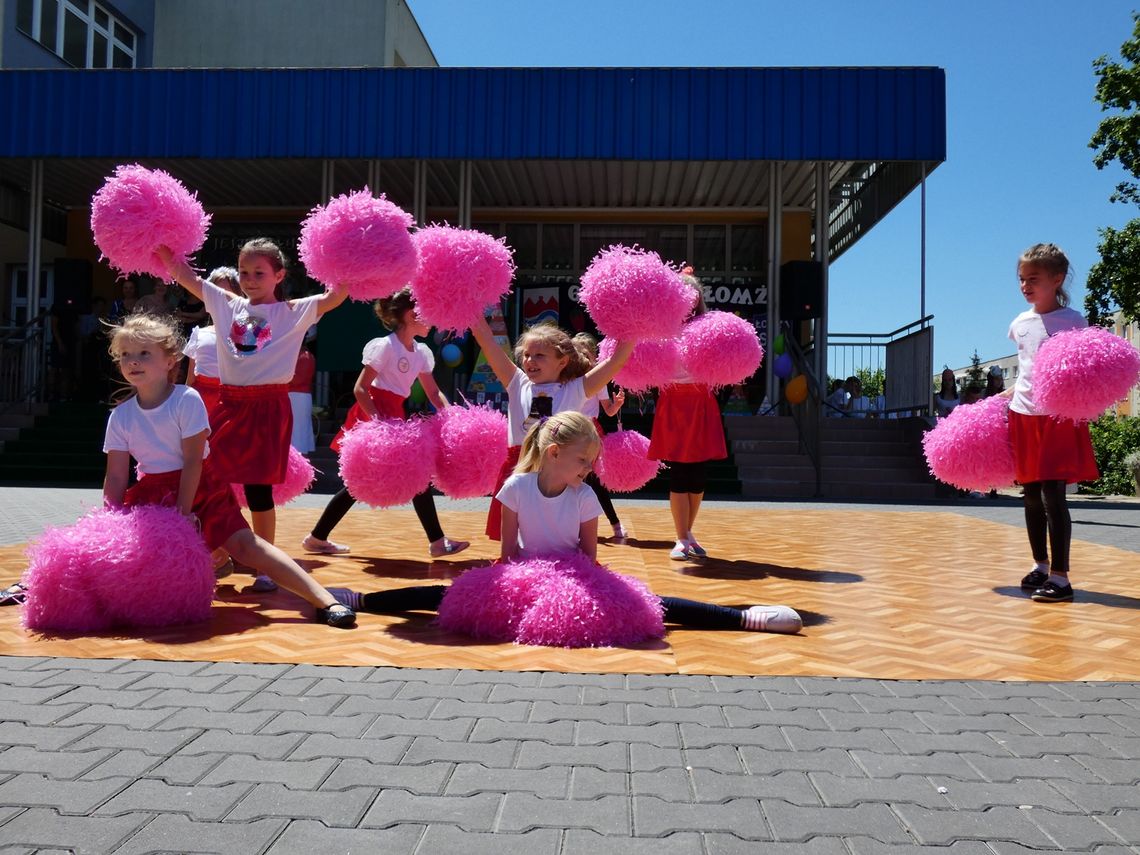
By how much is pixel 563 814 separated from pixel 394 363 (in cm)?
419

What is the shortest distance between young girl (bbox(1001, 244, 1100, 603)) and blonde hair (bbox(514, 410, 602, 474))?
2649 mm

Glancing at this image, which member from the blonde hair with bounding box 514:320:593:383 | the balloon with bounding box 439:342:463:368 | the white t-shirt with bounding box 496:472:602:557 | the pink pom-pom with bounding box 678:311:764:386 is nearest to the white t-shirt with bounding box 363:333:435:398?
the blonde hair with bounding box 514:320:593:383

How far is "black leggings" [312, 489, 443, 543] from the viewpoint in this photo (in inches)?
234

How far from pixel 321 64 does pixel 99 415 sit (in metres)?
12.1

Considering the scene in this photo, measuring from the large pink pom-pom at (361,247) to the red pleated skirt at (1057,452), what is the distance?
11.2 feet

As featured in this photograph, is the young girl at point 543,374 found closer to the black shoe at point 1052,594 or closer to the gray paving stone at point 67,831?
the black shoe at point 1052,594

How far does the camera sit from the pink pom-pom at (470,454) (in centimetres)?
518

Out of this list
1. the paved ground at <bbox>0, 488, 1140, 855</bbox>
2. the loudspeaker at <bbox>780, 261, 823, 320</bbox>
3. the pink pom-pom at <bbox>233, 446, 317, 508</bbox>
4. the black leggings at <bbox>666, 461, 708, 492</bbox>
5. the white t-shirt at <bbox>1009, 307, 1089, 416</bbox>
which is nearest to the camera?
the paved ground at <bbox>0, 488, 1140, 855</bbox>

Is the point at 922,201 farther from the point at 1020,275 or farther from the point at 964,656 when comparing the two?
the point at 964,656

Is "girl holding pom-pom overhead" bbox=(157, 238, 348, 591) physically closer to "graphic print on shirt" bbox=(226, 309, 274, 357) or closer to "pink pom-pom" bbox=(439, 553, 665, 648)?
"graphic print on shirt" bbox=(226, 309, 274, 357)

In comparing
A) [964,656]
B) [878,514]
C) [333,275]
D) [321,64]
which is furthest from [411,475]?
[321,64]

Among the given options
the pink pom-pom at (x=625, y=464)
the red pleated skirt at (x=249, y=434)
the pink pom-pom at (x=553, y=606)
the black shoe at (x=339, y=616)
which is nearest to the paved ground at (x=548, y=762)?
the pink pom-pom at (x=553, y=606)

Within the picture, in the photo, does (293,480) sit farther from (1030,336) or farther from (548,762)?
(1030,336)

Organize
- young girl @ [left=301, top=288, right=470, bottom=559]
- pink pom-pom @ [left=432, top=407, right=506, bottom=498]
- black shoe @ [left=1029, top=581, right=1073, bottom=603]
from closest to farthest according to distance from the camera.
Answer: black shoe @ [left=1029, top=581, right=1073, bottom=603]
pink pom-pom @ [left=432, top=407, right=506, bottom=498]
young girl @ [left=301, top=288, right=470, bottom=559]
